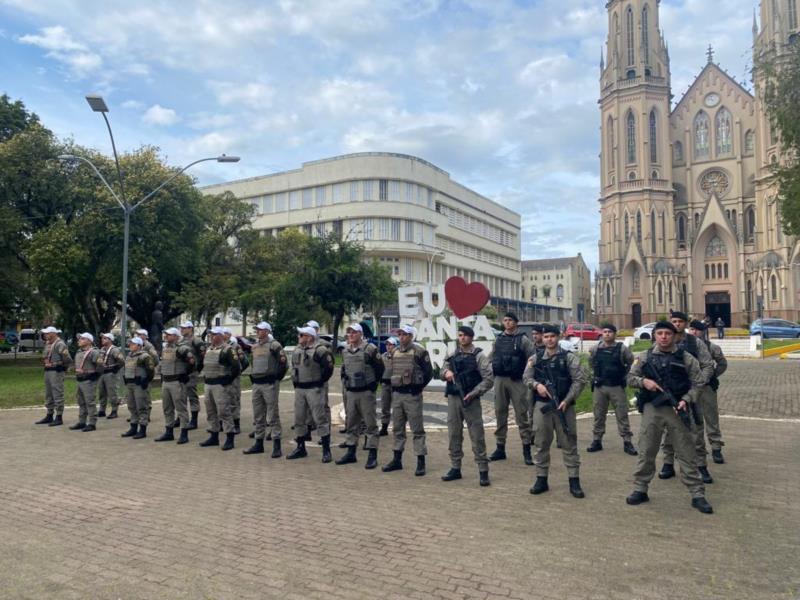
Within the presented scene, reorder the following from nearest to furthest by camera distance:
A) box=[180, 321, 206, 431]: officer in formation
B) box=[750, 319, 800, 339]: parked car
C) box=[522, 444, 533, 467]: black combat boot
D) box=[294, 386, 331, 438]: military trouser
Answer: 1. box=[522, 444, 533, 467]: black combat boot
2. box=[294, 386, 331, 438]: military trouser
3. box=[180, 321, 206, 431]: officer in formation
4. box=[750, 319, 800, 339]: parked car

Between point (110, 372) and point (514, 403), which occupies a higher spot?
point (110, 372)

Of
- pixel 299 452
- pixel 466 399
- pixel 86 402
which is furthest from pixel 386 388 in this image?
pixel 86 402

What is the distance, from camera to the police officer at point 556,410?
→ 23.9 feet

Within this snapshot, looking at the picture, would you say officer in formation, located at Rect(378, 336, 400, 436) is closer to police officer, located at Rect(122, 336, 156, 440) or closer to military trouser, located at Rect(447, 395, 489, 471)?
military trouser, located at Rect(447, 395, 489, 471)

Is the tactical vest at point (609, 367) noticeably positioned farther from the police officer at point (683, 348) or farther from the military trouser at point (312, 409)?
the military trouser at point (312, 409)

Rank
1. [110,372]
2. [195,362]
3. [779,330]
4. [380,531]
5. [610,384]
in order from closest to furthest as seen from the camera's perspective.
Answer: [380,531]
[610,384]
[195,362]
[110,372]
[779,330]

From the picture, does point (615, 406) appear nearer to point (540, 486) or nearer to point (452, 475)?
point (540, 486)

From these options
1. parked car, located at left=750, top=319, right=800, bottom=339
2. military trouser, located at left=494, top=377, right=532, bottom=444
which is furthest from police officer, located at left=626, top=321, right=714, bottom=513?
parked car, located at left=750, top=319, right=800, bottom=339

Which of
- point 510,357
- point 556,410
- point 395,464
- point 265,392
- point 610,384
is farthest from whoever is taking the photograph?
point 265,392

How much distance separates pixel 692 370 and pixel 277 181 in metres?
62.0

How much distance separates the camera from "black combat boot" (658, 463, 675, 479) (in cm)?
A: 789

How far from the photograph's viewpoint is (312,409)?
959 cm

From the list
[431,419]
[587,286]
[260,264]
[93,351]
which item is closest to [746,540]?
[431,419]

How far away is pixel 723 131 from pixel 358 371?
75.4m
